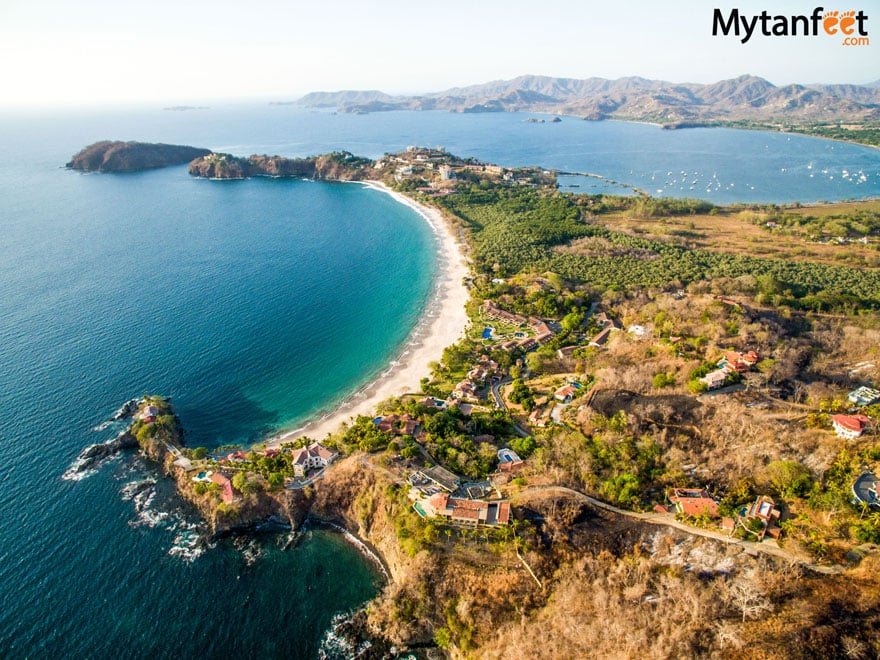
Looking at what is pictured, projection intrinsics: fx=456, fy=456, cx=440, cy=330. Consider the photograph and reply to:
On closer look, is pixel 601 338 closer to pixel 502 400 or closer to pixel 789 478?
pixel 502 400

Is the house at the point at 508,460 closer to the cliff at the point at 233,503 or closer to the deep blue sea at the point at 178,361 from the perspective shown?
the deep blue sea at the point at 178,361

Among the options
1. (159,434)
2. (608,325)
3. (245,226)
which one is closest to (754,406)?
(608,325)

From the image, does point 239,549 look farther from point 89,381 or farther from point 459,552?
point 89,381

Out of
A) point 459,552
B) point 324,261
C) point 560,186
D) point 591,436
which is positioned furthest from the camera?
point 560,186

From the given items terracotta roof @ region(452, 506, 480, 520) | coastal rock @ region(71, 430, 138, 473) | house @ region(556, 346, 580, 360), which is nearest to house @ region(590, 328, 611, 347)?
house @ region(556, 346, 580, 360)

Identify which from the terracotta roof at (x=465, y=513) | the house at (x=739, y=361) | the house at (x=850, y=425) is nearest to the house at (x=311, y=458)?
the terracotta roof at (x=465, y=513)

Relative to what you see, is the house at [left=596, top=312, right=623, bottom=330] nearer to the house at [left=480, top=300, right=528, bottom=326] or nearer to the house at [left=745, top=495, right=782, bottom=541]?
the house at [left=480, top=300, right=528, bottom=326]
